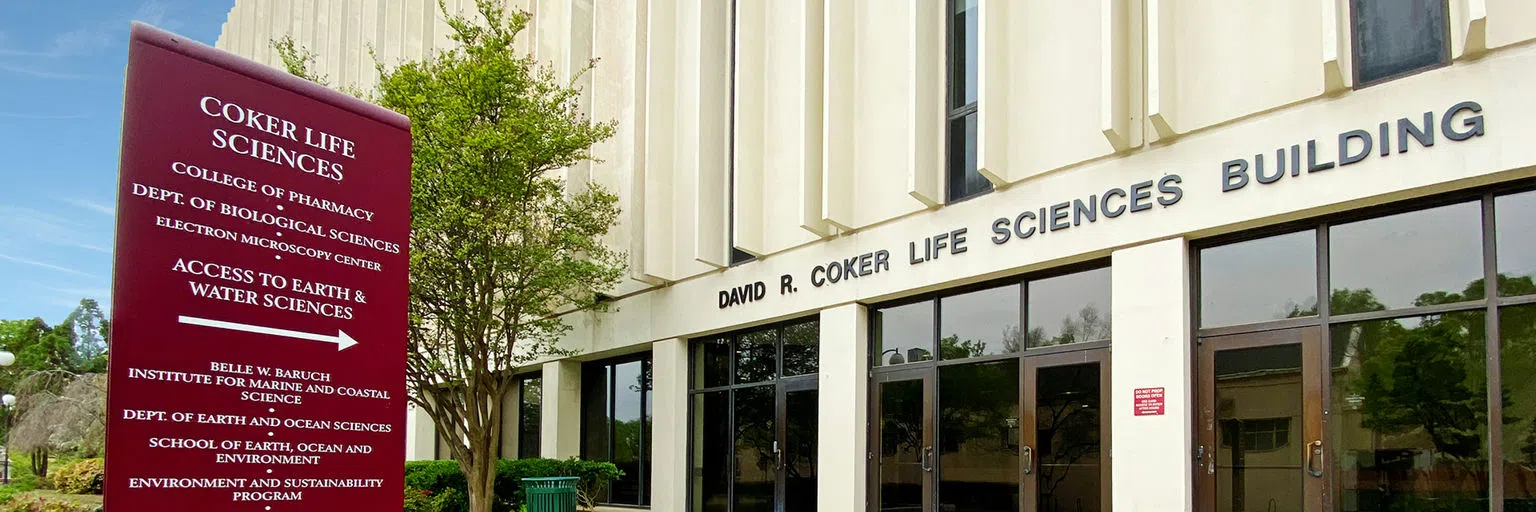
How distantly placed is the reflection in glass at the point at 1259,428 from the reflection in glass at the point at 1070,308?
141 centimetres

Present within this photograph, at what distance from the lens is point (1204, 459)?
960 centimetres

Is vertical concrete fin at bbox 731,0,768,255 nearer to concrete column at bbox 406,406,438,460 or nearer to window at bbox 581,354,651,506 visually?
window at bbox 581,354,651,506

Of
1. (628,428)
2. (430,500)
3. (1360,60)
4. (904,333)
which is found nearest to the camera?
(1360,60)

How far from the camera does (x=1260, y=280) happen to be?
31.2 ft

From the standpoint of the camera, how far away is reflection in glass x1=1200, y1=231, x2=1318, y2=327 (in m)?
9.20

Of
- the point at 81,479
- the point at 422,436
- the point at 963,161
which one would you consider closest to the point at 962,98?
the point at 963,161

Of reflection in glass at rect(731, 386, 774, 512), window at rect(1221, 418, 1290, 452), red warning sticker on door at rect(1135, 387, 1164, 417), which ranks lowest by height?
reflection in glass at rect(731, 386, 774, 512)

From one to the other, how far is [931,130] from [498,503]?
9.63 metres

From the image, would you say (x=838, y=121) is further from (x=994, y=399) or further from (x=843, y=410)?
(x=994, y=399)

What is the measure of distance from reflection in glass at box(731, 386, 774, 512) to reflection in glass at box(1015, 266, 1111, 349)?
4.94 meters

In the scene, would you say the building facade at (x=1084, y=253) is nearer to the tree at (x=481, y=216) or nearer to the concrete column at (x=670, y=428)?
the concrete column at (x=670, y=428)

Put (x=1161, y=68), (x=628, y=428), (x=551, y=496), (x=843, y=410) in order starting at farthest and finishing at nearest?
(x=628, y=428), (x=551, y=496), (x=843, y=410), (x=1161, y=68)

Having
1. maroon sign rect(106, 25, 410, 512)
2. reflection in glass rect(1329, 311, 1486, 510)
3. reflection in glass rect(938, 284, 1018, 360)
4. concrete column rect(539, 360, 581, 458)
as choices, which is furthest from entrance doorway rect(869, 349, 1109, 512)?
concrete column rect(539, 360, 581, 458)

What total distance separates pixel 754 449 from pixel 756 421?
38cm
